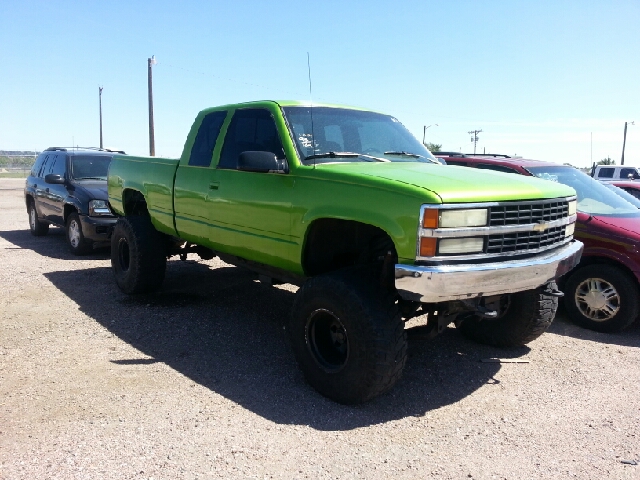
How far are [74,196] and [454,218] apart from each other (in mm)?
7778

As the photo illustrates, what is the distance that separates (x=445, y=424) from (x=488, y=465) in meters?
0.55

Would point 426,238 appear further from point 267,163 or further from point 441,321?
point 267,163

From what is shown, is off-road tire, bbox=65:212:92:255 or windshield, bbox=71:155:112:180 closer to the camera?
off-road tire, bbox=65:212:92:255

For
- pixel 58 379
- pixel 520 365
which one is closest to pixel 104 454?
pixel 58 379

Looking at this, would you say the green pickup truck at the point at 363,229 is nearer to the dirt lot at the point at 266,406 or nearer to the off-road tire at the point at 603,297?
the dirt lot at the point at 266,406

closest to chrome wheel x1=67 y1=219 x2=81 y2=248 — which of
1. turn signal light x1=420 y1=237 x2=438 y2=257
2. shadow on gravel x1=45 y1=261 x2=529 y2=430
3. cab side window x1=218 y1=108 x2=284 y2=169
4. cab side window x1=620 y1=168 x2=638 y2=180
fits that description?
shadow on gravel x1=45 y1=261 x2=529 y2=430

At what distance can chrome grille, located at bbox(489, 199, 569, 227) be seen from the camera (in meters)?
3.80

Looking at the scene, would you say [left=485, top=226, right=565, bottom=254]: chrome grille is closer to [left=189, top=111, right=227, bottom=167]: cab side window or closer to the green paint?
the green paint

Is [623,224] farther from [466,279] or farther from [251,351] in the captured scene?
[251,351]

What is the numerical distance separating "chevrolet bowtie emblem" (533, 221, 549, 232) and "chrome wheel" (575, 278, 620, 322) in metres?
2.27

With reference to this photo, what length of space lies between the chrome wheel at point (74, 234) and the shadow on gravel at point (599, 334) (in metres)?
7.36

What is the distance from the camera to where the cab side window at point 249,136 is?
193 inches

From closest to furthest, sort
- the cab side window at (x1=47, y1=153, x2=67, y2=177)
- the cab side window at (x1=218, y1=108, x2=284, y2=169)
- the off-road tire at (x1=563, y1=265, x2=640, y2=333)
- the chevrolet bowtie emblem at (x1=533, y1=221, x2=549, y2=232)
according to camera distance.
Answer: the chevrolet bowtie emblem at (x1=533, y1=221, x2=549, y2=232) → the cab side window at (x1=218, y1=108, x2=284, y2=169) → the off-road tire at (x1=563, y1=265, x2=640, y2=333) → the cab side window at (x1=47, y1=153, x2=67, y2=177)

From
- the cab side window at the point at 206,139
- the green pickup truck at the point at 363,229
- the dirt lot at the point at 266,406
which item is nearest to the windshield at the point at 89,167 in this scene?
the dirt lot at the point at 266,406
